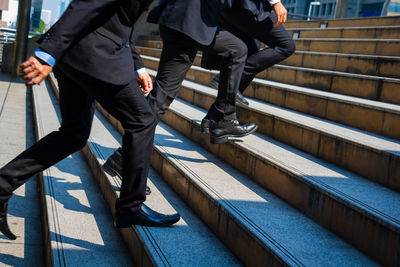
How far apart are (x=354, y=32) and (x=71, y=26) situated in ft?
21.0

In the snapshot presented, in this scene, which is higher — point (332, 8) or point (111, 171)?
point (332, 8)

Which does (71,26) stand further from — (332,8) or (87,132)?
(332,8)

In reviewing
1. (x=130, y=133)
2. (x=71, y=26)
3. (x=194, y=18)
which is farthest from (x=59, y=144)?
(x=194, y=18)

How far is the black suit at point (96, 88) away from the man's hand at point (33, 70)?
0.08m

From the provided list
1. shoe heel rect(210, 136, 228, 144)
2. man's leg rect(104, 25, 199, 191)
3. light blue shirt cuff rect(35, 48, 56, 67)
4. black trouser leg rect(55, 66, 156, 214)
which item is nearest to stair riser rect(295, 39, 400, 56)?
shoe heel rect(210, 136, 228, 144)

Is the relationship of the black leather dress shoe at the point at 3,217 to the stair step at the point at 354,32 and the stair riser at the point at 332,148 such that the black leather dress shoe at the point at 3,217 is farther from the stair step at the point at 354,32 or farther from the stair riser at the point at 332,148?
the stair step at the point at 354,32

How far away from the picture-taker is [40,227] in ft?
10.6

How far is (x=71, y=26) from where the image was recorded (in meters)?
2.05

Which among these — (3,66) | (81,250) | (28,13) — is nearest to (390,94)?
(81,250)

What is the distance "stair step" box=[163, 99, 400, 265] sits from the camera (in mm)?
2143

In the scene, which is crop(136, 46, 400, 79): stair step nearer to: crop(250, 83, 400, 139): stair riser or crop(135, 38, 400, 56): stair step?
crop(135, 38, 400, 56): stair step

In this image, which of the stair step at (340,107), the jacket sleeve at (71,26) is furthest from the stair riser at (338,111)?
the jacket sleeve at (71,26)

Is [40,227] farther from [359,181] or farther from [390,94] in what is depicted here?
[390,94]

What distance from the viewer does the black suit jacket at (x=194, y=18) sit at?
3.05 metres
